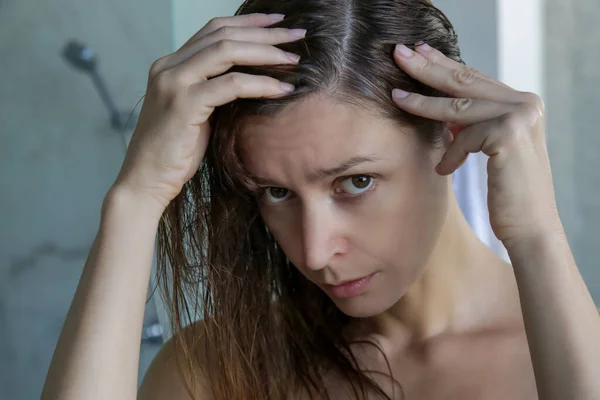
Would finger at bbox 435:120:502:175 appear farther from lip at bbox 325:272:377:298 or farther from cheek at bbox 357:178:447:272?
lip at bbox 325:272:377:298

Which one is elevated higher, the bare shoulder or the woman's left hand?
the woman's left hand

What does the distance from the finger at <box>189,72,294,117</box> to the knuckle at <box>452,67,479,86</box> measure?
0.67 feet

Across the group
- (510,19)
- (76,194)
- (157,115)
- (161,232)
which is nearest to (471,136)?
(157,115)

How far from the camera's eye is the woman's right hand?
0.92 meters

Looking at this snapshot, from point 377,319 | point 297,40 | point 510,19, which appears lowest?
point 377,319

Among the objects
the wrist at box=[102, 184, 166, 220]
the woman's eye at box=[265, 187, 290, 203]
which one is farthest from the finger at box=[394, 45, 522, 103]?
the wrist at box=[102, 184, 166, 220]

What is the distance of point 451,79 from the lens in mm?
938

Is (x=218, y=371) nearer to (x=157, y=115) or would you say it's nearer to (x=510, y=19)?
(x=157, y=115)

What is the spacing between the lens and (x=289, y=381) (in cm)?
121

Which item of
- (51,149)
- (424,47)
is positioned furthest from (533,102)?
(51,149)

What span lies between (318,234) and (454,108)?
Result: 23 cm

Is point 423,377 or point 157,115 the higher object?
point 157,115

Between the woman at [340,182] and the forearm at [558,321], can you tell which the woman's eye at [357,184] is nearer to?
the woman at [340,182]

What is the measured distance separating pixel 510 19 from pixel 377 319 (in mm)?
748
